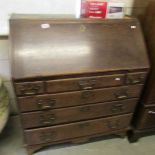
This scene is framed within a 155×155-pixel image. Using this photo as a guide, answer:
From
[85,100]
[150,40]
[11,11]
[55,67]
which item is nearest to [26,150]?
[85,100]

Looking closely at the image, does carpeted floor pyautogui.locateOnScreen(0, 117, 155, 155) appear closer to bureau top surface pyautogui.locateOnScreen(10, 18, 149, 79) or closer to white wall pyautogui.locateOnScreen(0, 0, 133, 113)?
white wall pyautogui.locateOnScreen(0, 0, 133, 113)

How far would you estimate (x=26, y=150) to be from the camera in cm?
152

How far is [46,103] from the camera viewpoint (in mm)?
1238

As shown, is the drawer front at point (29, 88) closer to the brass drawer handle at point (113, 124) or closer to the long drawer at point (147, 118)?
the brass drawer handle at point (113, 124)

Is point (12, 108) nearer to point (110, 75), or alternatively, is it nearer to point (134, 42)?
point (110, 75)

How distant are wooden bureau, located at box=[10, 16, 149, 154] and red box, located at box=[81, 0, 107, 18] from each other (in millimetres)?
82

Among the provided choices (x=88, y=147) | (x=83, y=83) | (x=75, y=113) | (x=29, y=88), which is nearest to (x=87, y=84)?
(x=83, y=83)

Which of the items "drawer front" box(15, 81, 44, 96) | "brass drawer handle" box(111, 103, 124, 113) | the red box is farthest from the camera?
"brass drawer handle" box(111, 103, 124, 113)

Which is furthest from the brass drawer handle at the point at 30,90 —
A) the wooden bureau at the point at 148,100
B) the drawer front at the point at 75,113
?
the wooden bureau at the point at 148,100

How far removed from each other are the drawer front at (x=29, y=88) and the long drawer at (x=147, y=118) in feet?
2.86

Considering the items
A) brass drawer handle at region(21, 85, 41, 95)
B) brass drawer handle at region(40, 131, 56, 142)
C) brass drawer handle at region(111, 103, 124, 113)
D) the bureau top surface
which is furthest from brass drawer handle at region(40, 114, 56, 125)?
brass drawer handle at region(111, 103, 124, 113)

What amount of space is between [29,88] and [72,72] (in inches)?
10.6

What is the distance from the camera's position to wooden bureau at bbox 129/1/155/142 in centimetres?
136

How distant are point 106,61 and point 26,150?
3.10ft
